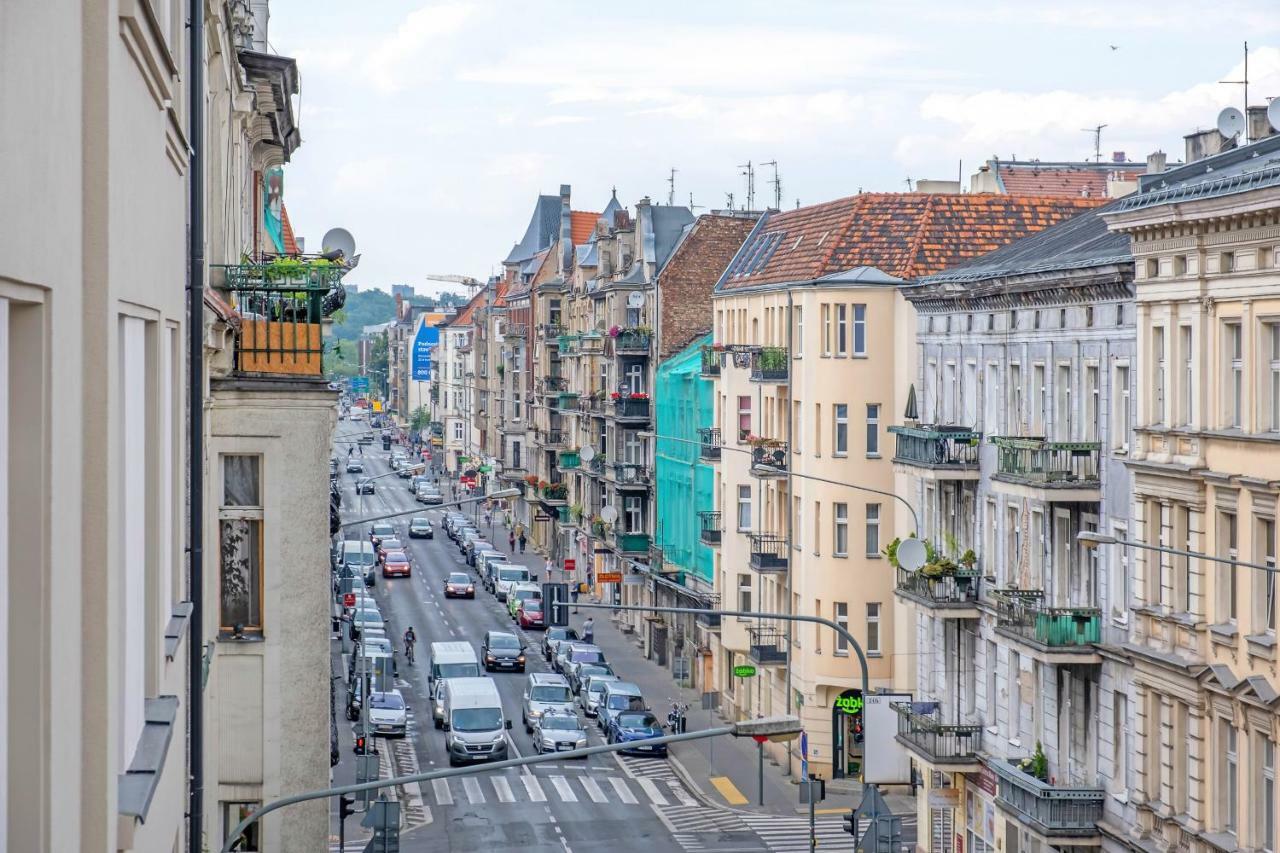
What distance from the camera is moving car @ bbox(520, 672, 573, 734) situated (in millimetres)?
59656

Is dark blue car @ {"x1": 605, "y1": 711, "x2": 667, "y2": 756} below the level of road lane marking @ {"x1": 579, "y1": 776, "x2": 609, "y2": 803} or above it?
above

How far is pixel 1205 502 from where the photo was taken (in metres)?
30.2

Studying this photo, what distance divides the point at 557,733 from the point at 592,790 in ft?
7.24

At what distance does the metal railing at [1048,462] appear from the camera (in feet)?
116

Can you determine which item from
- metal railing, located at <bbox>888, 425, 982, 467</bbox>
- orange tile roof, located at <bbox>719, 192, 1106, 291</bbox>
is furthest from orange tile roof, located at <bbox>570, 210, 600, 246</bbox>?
metal railing, located at <bbox>888, 425, 982, 467</bbox>

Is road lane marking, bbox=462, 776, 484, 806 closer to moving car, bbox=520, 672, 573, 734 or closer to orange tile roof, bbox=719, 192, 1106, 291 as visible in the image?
moving car, bbox=520, 672, 573, 734

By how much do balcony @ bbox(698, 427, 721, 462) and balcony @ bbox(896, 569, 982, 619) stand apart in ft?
77.1

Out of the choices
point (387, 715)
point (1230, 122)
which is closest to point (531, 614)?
point (387, 715)

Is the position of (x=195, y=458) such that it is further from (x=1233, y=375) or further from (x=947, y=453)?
(x=947, y=453)

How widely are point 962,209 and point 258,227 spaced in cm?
2444

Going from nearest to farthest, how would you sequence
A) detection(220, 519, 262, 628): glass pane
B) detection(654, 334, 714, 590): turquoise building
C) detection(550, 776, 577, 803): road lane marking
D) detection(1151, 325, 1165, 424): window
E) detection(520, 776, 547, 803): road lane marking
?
detection(220, 519, 262, 628): glass pane → detection(1151, 325, 1165, 424): window → detection(550, 776, 577, 803): road lane marking → detection(520, 776, 547, 803): road lane marking → detection(654, 334, 714, 590): turquoise building

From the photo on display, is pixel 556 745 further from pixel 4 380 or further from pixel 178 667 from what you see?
pixel 4 380

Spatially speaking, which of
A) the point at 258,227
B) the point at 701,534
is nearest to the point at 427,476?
the point at 701,534

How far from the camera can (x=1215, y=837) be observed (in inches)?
1160
